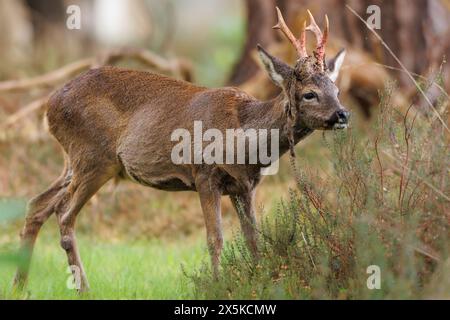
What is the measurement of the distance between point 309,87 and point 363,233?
1.38 metres

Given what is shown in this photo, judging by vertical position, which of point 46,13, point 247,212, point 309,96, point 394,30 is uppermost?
point 46,13

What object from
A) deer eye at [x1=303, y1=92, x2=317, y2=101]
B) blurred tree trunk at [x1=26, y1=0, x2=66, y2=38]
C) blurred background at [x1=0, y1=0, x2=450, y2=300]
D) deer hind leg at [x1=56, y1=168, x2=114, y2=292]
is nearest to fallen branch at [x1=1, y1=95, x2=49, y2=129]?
blurred background at [x1=0, y1=0, x2=450, y2=300]

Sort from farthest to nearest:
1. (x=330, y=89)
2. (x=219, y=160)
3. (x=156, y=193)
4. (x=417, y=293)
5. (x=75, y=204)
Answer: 1. (x=156, y=193)
2. (x=75, y=204)
3. (x=219, y=160)
4. (x=330, y=89)
5. (x=417, y=293)

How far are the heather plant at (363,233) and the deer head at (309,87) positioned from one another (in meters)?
0.29

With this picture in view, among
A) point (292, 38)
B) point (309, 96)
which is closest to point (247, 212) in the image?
point (309, 96)

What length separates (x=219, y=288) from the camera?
6590mm

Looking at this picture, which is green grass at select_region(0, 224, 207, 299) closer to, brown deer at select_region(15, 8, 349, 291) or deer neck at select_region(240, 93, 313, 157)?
brown deer at select_region(15, 8, 349, 291)

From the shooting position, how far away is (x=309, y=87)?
7000mm

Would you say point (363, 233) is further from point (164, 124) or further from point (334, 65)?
point (164, 124)

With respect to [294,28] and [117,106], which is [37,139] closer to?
[294,28]

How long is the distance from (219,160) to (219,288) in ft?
3.94

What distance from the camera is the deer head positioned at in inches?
271

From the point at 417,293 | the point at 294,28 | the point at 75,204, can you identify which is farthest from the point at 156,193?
the point at 417,293
